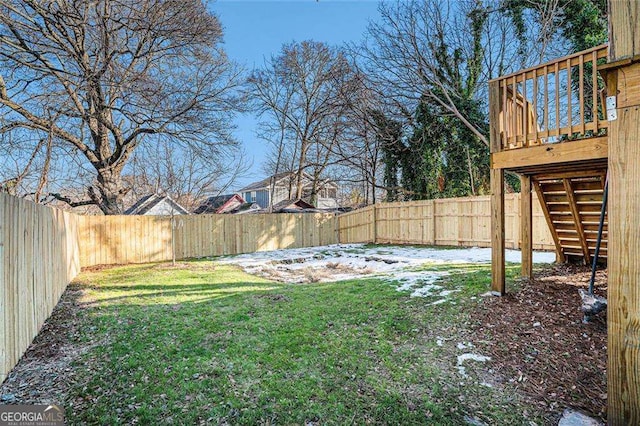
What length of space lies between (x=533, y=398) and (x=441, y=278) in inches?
127

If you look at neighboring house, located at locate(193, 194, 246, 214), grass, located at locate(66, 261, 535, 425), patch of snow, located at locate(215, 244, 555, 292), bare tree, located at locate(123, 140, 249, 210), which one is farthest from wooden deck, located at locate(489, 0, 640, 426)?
neighboring house, located at locate(193, 194, 246, 214)

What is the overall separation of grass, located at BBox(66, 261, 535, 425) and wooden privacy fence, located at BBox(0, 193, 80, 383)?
531 millimetres

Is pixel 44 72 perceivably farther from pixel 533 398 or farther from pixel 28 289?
pixel 533 398

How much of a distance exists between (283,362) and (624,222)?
2.68 meters

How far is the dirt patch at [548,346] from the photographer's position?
96.2 inches

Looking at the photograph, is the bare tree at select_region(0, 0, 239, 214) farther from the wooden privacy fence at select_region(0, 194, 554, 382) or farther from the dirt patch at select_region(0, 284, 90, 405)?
the dirt patch at select_region(0, 284, 90, 405)

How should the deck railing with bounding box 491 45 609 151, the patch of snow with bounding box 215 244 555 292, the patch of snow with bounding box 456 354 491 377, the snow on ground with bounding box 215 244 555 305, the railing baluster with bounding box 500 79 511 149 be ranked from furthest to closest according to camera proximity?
the patch of snow with bounding box 215 244 555 292, the snow on ground with bounding box 215 244 555 305, the railing baluster with bounding box 500 79 511 149, the deck railing with bounding box 491 45 609 151, the patch of snow with bounding box 456 354 491 377

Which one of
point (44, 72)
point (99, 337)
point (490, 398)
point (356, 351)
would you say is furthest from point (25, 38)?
point (490, 398)

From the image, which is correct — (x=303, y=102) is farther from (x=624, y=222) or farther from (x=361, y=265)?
(x=624, y=222)

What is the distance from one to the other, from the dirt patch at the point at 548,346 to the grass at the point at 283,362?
0.25 m

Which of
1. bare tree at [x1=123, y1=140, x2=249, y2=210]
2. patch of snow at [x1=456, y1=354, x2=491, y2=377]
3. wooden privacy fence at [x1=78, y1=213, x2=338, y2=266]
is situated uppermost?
bare tree at [x1=123, y1=140, x2=249, y2=210]

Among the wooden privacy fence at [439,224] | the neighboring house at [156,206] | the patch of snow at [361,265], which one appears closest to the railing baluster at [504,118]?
the patch of snow at [361,265]

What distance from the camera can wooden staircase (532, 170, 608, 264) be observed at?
4438 mm

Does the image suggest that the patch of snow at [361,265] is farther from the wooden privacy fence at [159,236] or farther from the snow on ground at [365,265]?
the wooden privacy fence at [159,236]
